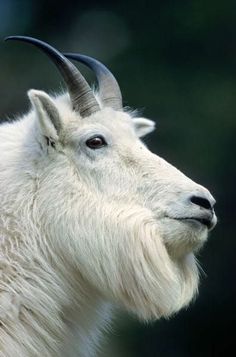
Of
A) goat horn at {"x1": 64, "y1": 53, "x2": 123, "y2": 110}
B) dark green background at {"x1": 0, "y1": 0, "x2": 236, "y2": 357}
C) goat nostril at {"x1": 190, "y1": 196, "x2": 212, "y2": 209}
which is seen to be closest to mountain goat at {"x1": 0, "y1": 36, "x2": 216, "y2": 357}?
goat nostril at {"x1": 190, "y1": 196, "x2": 212, "y2": 209}

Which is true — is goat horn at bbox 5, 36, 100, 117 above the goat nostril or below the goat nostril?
above

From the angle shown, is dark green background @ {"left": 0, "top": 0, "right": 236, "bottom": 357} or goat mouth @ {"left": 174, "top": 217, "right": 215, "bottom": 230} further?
dark green background @ {"left": 0, "top": 0, "right": 236, "bottom": 357}

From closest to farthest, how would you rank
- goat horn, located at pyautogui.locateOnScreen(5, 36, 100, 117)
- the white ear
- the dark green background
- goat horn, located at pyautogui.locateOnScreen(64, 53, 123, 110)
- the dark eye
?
1. the dark eye
2. goat horn, located at pyautogui.locateOnScreen(5, 36, 100, 117)
3. goat horn, located at pyautogui.locateOnScreen(64, 53, 123, 110)
4. the white ear
5. the dark green background

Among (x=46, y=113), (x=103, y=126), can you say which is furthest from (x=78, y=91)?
(x=46, y=113)

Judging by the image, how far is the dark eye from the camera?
7.29 meters

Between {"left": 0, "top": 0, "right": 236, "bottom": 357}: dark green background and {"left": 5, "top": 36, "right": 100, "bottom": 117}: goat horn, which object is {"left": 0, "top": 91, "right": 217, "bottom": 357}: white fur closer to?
{"left": 5, "top": 36, "right": 100, "bottom": 117}: goat horn

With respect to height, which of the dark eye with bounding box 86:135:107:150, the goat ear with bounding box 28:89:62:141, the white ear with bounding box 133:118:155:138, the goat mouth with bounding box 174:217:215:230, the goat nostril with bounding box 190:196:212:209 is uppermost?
the goat ear with bounding box 28:89:62:141

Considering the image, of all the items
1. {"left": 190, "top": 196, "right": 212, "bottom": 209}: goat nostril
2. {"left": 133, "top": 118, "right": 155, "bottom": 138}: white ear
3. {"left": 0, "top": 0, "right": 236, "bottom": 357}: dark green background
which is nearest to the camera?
{"left": 190, "top": 196, "right": 212, "bottom": 209}: goat nostril

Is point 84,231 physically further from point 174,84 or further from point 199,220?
point 174,84

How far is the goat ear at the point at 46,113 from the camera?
7.12 metres

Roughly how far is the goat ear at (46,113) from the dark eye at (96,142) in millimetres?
222

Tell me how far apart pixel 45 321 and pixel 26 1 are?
1514cm

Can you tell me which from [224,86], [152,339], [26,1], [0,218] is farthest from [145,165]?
[26,1]

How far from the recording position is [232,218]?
17.7 meters
